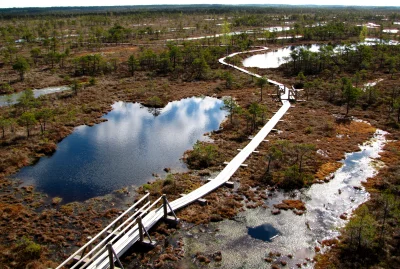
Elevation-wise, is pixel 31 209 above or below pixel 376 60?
below

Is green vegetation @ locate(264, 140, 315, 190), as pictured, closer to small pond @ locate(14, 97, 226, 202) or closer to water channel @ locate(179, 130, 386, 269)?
water channel @ locate(179, 130, 386, 269)

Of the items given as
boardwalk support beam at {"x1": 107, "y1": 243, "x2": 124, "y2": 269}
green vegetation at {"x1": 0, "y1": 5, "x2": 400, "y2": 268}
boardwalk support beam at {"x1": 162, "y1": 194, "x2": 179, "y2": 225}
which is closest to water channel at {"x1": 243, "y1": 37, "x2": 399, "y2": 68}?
green vegetation at {"x1": 0, "y1": 5, "x2": 400, "y2": 268}

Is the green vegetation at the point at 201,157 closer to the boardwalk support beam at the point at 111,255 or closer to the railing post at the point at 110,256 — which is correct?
the boardwalk support beam at the point at 111,255

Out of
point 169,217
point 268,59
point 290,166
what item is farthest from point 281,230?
point 268,59

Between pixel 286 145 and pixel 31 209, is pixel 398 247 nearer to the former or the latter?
pixel 286 145

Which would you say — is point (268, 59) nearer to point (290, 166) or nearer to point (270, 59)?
point (270, 59)

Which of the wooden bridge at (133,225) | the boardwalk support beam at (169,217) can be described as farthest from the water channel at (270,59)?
the boardwalk support beam at (169,217)

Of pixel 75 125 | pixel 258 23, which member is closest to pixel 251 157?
pixel 75 125
